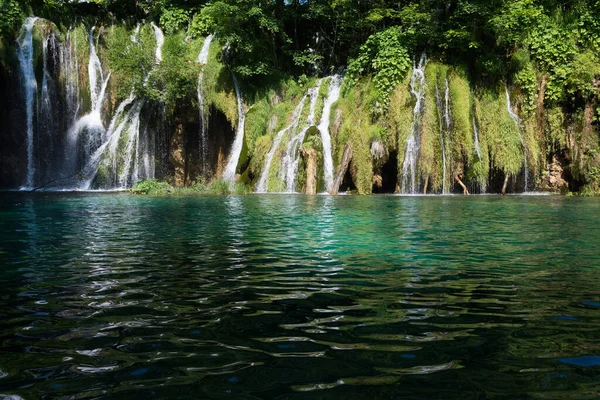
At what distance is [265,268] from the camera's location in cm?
553

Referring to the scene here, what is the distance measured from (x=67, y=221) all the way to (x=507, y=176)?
62.2 ft

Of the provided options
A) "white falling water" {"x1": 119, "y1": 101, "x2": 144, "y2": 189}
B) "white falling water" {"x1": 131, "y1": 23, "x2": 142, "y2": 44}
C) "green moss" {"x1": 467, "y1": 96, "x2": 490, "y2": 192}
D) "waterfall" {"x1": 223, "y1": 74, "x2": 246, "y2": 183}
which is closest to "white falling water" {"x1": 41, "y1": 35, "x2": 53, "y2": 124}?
"white falling water" {"x1": 119, "y1": 101, "x2": 144, "y2": 189}

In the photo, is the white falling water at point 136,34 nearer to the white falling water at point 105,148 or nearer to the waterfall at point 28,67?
the white falling water at point 105,148

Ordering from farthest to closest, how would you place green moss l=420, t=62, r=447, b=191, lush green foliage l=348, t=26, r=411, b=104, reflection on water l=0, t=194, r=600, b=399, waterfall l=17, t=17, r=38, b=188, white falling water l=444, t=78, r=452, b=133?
waterfall l=17, t=17, r=38, b=188 → lush green foliage l=348, t=26, r=411, b=104 → white falling water l=444, t=78, r=452, b=133 → green moss l=420, t=62, r=447, b=191 → reflection on water l=0, t=194, r=600, b=399

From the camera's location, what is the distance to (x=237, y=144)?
2608 cm

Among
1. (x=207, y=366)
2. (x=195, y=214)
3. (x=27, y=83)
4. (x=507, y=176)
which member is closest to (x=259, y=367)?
(x=207, y=366)

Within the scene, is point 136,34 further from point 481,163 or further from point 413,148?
point 481,163

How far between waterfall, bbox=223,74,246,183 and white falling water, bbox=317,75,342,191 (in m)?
4.65

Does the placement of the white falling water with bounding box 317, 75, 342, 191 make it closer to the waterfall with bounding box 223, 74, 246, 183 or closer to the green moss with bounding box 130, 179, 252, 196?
the green moss with bounding box 130, 179, 252, 196

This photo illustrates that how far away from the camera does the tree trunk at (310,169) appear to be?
71.1ft

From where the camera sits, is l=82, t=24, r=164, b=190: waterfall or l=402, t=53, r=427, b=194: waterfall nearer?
l=402, t=53, r=427, b=194: waterfall

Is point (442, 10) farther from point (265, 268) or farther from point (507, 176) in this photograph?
point (265, 268)

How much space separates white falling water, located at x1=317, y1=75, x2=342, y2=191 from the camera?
22234 millimetres

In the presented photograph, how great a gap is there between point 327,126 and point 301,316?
20.4 meters
